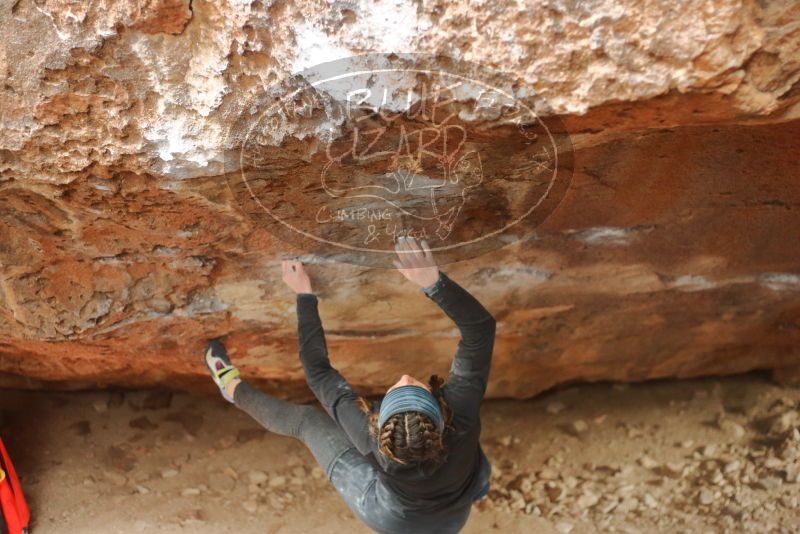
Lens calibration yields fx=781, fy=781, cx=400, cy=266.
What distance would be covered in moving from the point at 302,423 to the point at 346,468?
19 centimetres

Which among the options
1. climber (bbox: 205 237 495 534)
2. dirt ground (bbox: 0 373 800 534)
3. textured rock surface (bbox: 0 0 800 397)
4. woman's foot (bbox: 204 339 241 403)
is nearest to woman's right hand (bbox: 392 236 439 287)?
climber (bbox: 205 237 495 534)

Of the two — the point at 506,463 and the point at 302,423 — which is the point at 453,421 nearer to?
the point at 302,423

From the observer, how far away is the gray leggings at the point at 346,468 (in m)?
1.86

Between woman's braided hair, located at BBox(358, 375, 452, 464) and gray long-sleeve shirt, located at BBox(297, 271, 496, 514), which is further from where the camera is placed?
gray long-sleeve shirt, located at BBox(297, 271, 496, 514)

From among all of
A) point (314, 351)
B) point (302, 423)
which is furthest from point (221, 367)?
point (314, 351)

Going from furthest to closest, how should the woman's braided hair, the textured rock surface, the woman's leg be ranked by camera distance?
the woman's leg, the woman's braided hair, the textured rock surface

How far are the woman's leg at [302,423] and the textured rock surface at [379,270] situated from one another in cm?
20

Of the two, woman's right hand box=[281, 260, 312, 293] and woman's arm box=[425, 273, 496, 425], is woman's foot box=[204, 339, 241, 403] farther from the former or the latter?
woman's arm box=[425, 273, 496, 425]

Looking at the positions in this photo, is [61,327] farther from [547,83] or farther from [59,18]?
[547,83]

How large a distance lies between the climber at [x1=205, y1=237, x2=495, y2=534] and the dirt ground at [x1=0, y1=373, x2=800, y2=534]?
1.83 ft

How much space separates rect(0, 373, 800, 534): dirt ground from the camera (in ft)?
7.88

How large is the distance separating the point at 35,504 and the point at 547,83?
2.09 meters

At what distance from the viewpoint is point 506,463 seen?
2.68m

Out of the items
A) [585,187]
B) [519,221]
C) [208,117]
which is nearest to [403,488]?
[519,221]
